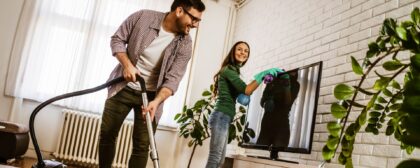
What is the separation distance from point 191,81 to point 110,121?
2730mm

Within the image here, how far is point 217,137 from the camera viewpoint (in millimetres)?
2584

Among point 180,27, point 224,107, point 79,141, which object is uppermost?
point 180,27

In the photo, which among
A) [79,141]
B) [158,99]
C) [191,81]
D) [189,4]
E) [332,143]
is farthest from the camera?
[191,81]

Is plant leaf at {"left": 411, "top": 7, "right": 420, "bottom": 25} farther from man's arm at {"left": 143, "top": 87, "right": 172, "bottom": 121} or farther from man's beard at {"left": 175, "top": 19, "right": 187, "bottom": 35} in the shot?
man's beard at {"left": 175, "top": 19, "right": 187, "bottom": 35}

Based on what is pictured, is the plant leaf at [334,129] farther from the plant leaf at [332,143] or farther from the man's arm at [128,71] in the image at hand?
the man's arm at [128,71]

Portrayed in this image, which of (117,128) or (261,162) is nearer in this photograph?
(117,128)

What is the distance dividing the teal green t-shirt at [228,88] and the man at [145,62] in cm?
56

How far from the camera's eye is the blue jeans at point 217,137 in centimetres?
257

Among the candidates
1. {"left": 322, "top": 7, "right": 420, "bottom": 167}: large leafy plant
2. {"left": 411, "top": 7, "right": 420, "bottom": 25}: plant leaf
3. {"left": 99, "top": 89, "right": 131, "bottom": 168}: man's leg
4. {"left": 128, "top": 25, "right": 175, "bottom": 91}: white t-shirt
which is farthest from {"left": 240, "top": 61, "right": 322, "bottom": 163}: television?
{"left": 411, "top": 7, "right": 420, "bottom": 25}: plant leaf

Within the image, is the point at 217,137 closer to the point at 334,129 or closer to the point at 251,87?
the point at 251,87

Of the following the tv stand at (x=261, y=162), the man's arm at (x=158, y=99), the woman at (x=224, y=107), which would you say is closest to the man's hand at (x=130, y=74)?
the man's arm at (x=158, y=99)

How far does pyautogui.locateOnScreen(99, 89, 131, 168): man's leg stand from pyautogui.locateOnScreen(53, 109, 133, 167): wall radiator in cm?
224

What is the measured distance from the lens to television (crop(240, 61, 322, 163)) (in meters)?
2.42

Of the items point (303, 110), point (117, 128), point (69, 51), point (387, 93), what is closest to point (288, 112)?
point (303, 110)
